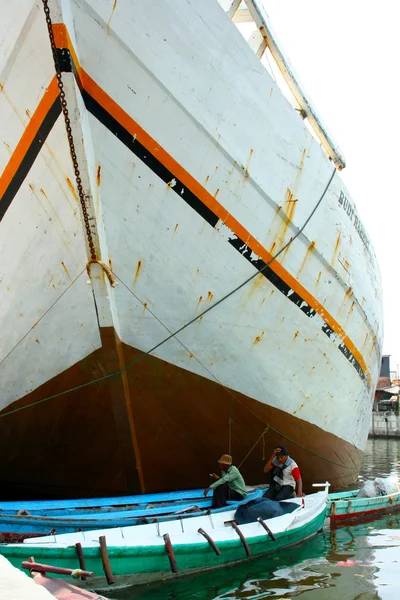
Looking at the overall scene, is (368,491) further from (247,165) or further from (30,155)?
(30,155)

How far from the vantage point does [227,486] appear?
21.1ft

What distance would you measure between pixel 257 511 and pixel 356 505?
101 inches

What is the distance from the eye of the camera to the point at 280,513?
6.07m

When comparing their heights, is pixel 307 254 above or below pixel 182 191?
below

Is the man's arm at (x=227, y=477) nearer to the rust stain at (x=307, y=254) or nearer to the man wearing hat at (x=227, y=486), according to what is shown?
the man wearing hat at (x=227, y=486)

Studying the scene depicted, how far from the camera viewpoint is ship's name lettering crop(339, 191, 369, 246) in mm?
7340

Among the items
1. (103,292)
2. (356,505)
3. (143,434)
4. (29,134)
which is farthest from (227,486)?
(29,134)

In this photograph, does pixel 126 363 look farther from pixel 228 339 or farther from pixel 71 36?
pixel 71 36

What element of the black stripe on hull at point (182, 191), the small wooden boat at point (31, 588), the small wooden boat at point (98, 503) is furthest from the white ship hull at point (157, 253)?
the small wooden boat at point (31, 588)

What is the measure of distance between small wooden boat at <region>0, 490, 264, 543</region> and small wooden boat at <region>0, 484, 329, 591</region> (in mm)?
254

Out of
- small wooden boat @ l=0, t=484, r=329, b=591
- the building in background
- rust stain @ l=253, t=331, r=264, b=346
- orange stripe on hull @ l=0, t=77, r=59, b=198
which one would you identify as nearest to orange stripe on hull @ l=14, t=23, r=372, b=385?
orange stripe on hull @ l=0, t=77, r=59, b=198

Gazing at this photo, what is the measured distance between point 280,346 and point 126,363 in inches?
72.8

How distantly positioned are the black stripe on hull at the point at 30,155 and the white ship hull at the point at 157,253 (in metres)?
0.02

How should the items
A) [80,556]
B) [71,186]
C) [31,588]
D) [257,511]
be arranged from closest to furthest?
[31,588], [80,556], [71,186], [257,511]
